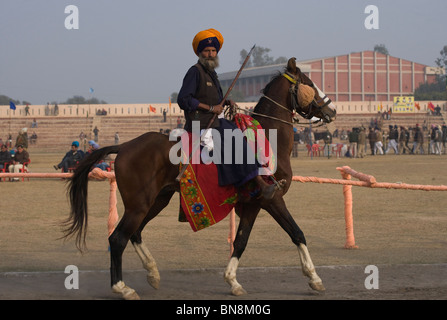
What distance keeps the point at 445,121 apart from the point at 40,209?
59.3m

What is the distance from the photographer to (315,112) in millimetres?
8453

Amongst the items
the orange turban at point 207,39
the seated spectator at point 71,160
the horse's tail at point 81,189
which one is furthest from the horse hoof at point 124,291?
the seated spectator at point 71,160

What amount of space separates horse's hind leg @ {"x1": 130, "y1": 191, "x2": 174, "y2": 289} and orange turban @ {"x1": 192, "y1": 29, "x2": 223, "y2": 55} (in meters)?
1.76

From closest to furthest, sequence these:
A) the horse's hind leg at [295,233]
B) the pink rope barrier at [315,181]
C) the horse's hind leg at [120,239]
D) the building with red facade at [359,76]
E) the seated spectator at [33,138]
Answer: the horse's hind leg at [120,239], the horse's hind leg at [295,233], the pink rope barrier at [315,181], the seated spectator at [33,138], the building with red facade at [359,76]

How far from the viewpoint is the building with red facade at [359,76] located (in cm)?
10656

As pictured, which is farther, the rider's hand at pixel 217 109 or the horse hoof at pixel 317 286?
the rider's hand at pixel 217 109

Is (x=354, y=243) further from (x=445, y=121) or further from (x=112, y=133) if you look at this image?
(x=445, y=121)

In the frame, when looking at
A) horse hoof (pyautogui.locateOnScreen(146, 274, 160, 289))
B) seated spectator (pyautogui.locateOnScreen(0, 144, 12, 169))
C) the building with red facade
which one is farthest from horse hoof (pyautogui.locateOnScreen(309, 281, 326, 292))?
the building with red facade

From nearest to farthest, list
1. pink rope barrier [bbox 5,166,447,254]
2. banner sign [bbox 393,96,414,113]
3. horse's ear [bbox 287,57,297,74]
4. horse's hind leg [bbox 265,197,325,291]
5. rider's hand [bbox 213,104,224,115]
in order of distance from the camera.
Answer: horse's hind leg [bbox 265,197,325,291] → rider's hand [bbox 213,104,224,115] → horse's ear [bbox 287,57,297,74] → pink rope barrier [bbox 5,166,447,254] → banner sign [bbox 393,96,414,113]

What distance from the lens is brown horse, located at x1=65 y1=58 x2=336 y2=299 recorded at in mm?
7344

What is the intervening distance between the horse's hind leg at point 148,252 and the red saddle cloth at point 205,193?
1.40 feet

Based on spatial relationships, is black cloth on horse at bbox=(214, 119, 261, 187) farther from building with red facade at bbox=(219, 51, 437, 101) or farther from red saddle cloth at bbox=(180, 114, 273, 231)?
building with red facade at bbox=(219, 51, 437, 101)
